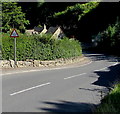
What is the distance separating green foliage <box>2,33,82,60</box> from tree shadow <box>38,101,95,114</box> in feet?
39.2

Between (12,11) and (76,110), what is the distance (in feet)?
130

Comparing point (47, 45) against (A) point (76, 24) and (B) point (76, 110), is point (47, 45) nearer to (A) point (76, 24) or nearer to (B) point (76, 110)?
(B) point (76, 110)

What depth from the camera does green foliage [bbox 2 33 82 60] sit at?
21172 millimetres

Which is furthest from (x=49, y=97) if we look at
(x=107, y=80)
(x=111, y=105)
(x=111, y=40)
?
(x=111, y=40)

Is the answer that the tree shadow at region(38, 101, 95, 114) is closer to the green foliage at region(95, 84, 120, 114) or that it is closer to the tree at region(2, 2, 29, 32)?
the green foliage at region(95, 84, 120, 114)

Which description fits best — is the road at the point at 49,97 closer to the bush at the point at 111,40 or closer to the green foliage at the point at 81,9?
the bush at the point at 111,40

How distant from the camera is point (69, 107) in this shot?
30.4 feet

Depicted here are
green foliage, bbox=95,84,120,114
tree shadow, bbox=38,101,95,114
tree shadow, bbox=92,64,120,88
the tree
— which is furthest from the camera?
the tree

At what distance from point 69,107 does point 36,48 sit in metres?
Result: 14.5

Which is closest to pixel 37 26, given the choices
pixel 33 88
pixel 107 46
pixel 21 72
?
pixel 107 46

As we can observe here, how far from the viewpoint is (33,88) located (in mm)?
12570

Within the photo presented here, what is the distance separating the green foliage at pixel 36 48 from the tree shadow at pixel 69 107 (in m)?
11.9

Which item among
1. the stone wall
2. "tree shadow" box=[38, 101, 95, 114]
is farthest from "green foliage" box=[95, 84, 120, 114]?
the stone wall

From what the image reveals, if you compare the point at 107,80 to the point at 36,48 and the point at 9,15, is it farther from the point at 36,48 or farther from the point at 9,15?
the point at 9,15
